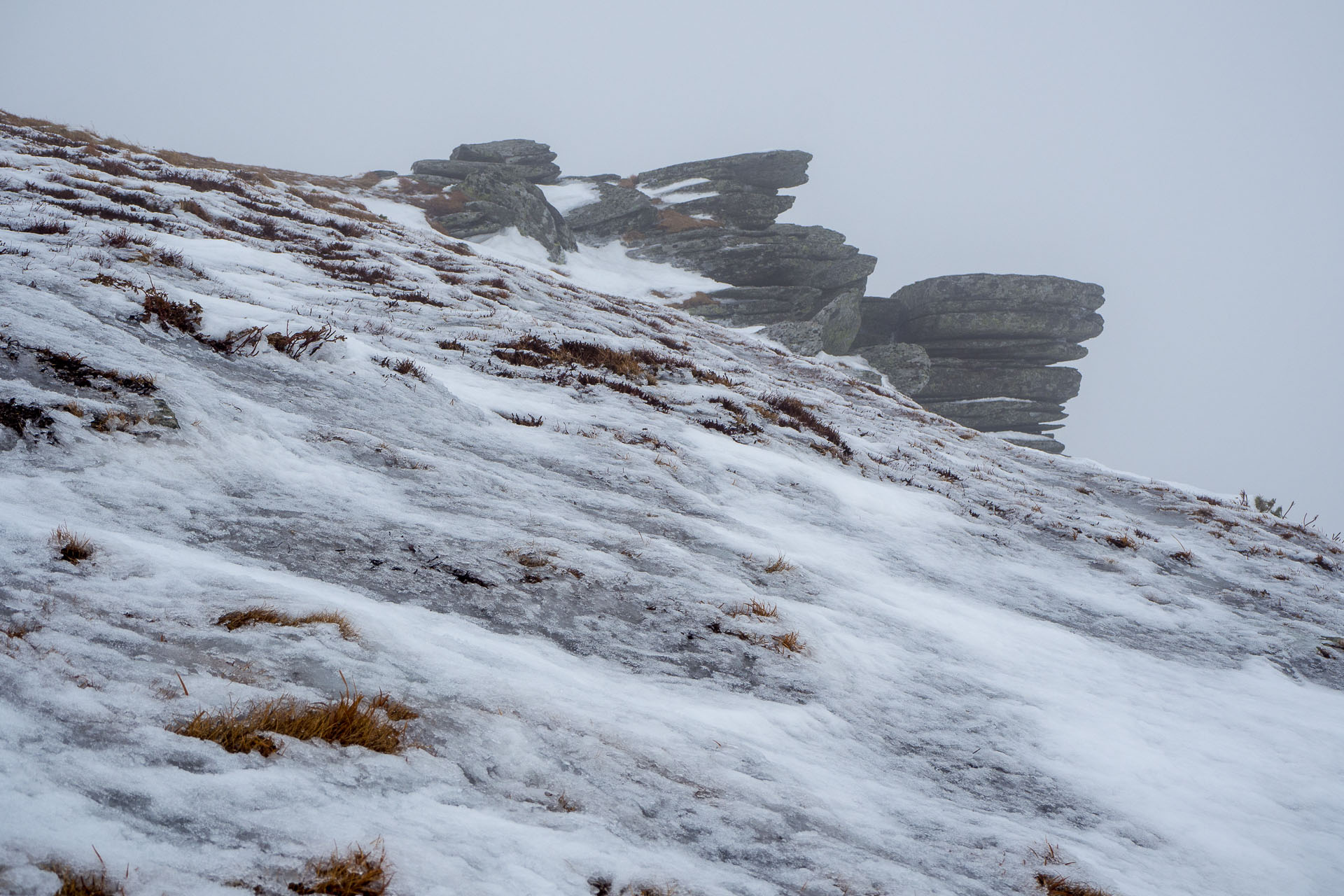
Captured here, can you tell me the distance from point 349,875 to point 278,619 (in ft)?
6.57

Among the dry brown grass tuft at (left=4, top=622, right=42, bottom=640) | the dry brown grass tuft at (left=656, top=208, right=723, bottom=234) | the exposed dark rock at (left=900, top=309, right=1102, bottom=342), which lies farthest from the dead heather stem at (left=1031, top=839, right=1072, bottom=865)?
the exposed dark rock at (left=900, top=309, right=1102, bottom=342)

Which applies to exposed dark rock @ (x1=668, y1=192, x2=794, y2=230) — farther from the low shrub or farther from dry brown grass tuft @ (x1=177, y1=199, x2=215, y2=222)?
the low shrub

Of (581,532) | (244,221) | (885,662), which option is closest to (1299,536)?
(885,662)

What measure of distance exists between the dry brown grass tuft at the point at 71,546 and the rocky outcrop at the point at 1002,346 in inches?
2009

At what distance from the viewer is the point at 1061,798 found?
4.74m

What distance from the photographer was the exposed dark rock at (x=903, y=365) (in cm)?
4941

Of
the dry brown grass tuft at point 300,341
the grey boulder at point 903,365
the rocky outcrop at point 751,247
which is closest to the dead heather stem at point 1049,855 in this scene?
the dry brown grass tuft at point 300,341

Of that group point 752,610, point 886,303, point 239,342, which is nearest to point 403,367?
point 239,342

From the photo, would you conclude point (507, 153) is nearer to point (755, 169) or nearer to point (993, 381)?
point (755, 169)

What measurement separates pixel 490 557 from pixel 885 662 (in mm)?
3619

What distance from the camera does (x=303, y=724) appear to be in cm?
328

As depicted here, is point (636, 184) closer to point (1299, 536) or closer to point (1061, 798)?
point (1299, 536)

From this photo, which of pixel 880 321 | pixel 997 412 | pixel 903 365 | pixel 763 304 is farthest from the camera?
pixel 880 321

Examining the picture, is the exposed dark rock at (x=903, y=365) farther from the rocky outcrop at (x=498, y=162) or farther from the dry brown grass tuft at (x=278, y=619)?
the dry brown grass tuft at (x=278, y=619)
